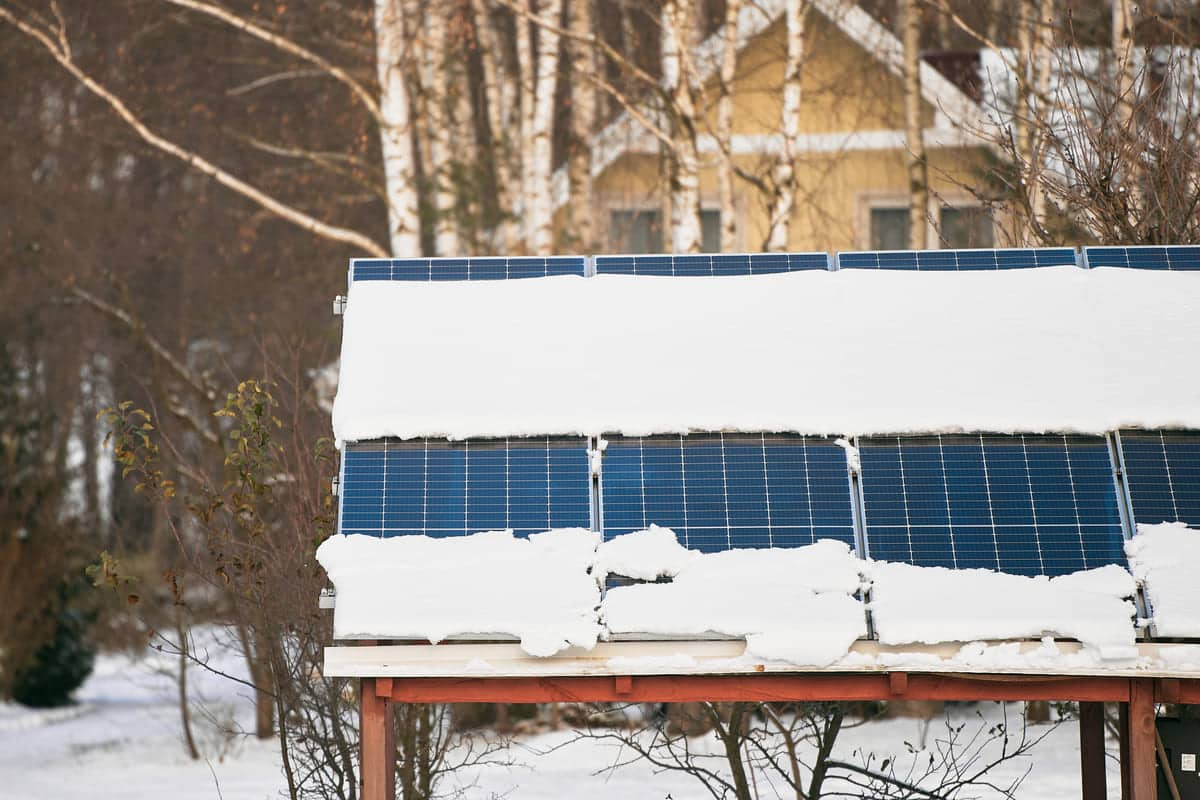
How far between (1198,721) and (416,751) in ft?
16.4

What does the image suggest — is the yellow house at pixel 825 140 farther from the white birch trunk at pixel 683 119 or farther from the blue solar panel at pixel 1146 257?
the blue solar panel at pixel 1146 257

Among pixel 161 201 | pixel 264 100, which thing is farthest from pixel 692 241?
pixel 161 201

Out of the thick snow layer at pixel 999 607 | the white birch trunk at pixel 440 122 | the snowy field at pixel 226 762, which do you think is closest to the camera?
the thick snow layer at pixel 999 607

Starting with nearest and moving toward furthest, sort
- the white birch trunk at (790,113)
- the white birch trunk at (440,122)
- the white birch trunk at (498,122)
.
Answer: the white birch trunk at (790,113)
the white birch trunk at (440,122)
the white birch trunk at (498,122)

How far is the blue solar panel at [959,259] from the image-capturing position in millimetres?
8305

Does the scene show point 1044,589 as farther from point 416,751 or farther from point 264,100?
point 264,100

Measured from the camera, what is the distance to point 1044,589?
686 centimetres

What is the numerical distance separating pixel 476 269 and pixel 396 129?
7.00m

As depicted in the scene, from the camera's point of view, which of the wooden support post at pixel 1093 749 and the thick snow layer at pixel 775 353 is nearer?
the thick snow layer at pixel 775 353

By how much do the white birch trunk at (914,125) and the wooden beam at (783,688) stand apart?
978 centimetres

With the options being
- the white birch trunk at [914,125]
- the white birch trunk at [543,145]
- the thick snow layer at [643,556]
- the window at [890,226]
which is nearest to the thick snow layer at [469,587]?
the thick snow layer at [643,556]

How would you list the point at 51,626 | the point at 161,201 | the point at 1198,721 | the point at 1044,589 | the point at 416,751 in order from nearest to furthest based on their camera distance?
the point at 1044,589
the point at 1198,721
the point at 416,751
the point at 51,626
the point at 161,201

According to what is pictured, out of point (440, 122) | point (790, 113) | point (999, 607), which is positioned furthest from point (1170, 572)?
point (440, 122)

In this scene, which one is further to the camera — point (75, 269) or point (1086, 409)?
point (75, 269)
